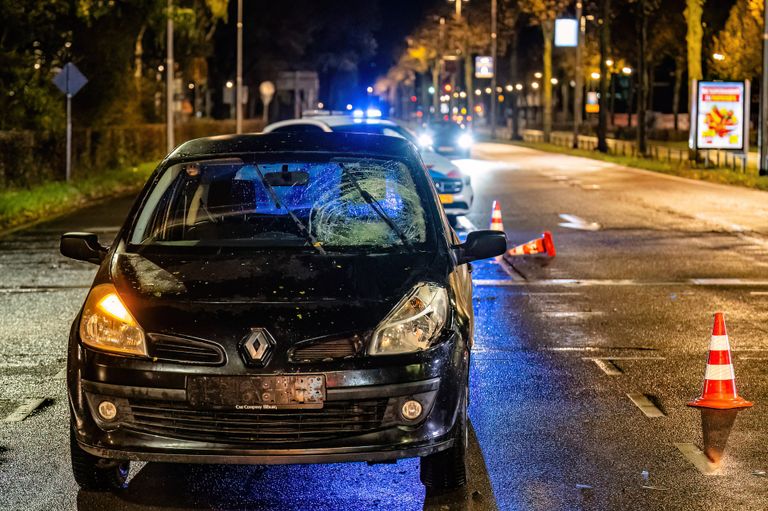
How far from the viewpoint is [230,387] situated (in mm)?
5504

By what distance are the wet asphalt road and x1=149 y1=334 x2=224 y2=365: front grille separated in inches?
29.0

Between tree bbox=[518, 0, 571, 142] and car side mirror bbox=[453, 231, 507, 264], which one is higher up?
tree bbox=[518, 0, 571, 142]

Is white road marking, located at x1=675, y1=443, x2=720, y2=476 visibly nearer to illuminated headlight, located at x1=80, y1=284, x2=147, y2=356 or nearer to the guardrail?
illuminated headlight, located at x1=80, y1=284, x2=147, y2=356

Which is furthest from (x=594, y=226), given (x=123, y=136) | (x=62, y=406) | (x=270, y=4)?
(x=270, y=4)

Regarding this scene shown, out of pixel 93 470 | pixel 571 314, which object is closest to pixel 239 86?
pixel 571 314

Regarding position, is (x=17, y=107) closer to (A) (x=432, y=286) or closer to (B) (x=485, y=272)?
(B) (x=485, y=272)

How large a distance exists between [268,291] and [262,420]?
55cm

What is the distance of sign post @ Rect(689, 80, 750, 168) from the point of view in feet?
121

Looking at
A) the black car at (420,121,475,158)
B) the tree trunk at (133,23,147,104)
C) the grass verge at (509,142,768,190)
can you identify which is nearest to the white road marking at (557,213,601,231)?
the grass verge at (509,142,768,190)

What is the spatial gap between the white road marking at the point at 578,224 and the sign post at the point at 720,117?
1552 cm

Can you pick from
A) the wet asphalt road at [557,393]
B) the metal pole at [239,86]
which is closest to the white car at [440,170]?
the wet asphalt road at [557,393]

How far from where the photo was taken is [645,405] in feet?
26.6

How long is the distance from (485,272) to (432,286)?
31.3 feet

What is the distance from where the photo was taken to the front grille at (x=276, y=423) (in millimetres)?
5539
